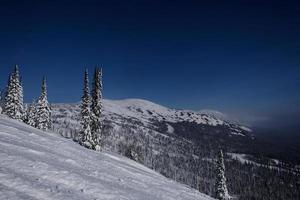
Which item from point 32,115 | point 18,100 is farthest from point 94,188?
point 32,115

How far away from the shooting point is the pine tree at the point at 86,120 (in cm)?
6538

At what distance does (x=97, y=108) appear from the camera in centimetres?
6894

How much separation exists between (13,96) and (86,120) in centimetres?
2403

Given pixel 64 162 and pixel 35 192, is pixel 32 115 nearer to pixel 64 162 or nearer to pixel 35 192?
pixel 64 162

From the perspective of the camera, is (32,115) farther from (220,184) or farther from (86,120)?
(220,184)

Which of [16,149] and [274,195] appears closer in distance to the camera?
[16,149]

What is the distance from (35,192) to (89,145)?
49203mm

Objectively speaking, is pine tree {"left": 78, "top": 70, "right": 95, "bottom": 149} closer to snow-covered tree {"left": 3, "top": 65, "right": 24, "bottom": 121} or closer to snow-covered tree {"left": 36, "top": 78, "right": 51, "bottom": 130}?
snow-covered tree {"left": 36, "top": 78, "right": 51, "bottom": 130}

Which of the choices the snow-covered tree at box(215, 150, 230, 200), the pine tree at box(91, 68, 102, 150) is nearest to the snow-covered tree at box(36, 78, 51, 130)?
the pine tree at box(91, 68, 102, 150)

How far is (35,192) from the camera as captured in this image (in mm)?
16438

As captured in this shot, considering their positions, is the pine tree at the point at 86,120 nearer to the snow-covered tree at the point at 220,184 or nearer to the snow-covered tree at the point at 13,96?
the snow-covered tree at the point at 13,96

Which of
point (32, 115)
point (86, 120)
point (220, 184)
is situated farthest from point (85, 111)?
point (220, 184)

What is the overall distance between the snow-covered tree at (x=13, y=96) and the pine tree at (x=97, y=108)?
905 inches

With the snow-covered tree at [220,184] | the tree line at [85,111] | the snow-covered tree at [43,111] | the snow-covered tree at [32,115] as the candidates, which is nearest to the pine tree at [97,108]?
the tree line at [85,111]
